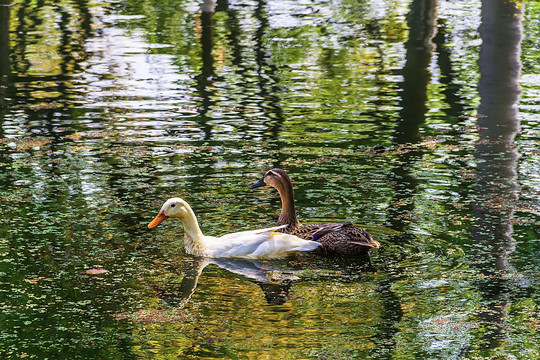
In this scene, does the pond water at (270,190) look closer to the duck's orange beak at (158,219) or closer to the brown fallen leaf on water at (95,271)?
the brown fallen leaf on water at (95,271)

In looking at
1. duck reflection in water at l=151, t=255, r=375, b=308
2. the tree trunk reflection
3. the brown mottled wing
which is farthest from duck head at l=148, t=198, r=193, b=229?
the tree trunk reflection

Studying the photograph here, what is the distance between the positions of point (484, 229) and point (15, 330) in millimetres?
4746

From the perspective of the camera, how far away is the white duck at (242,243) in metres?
9.62

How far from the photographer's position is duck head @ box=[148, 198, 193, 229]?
9.88 m

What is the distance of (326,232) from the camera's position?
9.72 meters

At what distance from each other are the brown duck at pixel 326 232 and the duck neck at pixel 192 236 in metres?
0.88

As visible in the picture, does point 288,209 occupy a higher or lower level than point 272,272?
higher

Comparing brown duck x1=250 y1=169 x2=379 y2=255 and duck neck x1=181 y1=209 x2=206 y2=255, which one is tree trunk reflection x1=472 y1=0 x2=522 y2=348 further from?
duck neck x1=181 y1=209 x2=206 y2=255

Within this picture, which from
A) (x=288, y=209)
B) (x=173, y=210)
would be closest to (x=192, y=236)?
(x=173, y=210)

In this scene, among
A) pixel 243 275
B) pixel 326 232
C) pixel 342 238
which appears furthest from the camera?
pixel 326 232

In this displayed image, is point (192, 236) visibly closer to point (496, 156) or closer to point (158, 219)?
point (158, 219)

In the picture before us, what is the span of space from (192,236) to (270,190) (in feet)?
7.95

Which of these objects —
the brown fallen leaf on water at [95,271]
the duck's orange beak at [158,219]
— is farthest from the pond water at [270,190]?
the duck's orange beak at [158,219]

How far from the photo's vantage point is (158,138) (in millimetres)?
14289
